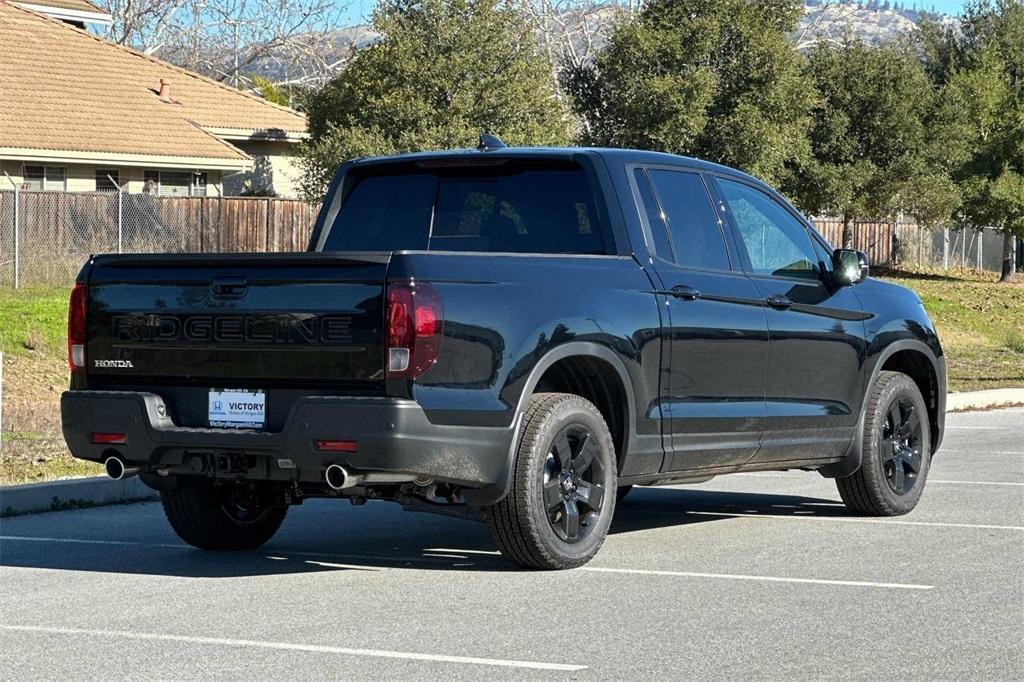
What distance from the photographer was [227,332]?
8.37 meters

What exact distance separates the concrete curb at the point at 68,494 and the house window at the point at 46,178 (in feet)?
81.6

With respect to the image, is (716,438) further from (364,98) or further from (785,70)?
(785,70)

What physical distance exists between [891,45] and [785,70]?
12230mm

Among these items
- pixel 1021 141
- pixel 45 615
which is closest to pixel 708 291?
pixel 45 615

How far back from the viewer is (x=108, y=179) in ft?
122

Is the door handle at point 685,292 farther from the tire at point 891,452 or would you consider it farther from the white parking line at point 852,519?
the white parking line at point 852,519

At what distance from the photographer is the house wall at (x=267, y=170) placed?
44.1 metres

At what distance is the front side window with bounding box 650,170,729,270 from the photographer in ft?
31.7

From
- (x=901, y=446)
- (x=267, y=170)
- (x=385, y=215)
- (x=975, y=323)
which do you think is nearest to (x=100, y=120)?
(x=267, y=170)

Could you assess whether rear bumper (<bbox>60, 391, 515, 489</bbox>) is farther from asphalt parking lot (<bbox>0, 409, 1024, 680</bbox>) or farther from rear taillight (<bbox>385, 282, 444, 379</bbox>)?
asphalt parking lot (<bbox>0, 409, 1024, 680</bbox>)

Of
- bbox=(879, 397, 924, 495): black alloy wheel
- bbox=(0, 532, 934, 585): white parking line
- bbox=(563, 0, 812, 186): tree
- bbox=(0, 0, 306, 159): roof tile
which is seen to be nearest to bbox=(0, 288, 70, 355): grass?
bbox=(0, 0, 306, 159): roof tile

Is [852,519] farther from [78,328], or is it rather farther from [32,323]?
[32,323]

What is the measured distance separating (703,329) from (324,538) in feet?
8.24

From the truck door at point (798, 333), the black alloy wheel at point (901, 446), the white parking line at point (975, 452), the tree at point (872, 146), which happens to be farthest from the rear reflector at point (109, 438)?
the tree at point (872, 146)
